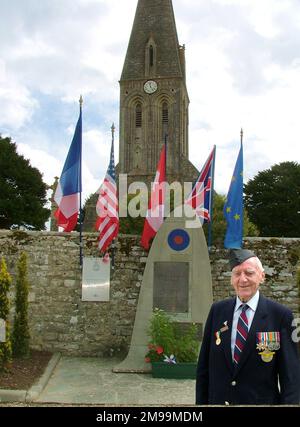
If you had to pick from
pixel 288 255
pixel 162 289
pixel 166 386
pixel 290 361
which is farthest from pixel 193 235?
pixel 290 361

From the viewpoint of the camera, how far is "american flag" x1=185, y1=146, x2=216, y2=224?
33.4 ft

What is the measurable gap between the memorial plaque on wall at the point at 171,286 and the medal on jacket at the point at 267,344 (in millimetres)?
6716

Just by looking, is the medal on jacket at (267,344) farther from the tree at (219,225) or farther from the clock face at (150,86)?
the clock face at (150,86)

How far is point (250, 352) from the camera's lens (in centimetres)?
302

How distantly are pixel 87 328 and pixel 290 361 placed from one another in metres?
8.08

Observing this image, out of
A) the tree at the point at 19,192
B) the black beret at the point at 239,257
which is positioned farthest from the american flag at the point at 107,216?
the tree at the point at 19,192

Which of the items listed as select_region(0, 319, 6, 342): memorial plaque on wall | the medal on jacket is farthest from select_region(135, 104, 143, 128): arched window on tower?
the medal on jacket

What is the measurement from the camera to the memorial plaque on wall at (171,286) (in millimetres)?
9695

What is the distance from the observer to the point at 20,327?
9.21 metres

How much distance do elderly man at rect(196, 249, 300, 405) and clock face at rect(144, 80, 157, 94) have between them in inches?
1663

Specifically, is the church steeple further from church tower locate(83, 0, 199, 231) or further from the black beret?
the black beret

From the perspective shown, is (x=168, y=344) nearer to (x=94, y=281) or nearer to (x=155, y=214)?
(x=94, y=281)

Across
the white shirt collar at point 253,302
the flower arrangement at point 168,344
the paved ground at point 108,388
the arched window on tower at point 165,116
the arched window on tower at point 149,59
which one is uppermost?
the arched window on tower at point 149,59

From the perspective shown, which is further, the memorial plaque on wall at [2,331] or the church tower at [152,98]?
the church tower at [152,98]
